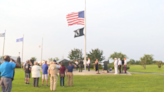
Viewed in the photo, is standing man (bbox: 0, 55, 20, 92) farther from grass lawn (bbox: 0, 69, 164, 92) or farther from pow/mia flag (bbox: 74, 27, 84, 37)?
pow/mia flag (bbox: 74, 27, 84, 37)

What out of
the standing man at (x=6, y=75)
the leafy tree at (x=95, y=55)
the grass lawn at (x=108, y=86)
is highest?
the leafy tree at (x=95, y=55)

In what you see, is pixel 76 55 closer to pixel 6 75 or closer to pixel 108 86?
pixel 108 86

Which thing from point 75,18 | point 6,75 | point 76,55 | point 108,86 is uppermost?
point 75,18

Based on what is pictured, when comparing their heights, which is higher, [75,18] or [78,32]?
[75,18]

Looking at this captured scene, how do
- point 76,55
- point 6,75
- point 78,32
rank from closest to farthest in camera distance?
point 6,75
point 78,32
point 76,55

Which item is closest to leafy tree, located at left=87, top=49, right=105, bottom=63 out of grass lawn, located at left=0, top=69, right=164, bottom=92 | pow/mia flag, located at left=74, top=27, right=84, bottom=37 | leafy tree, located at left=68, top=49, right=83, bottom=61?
leafy tree, located at left=68, top=49, right=83, bottom=61

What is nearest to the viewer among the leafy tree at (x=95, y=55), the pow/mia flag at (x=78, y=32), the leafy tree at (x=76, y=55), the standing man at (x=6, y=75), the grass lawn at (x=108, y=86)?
the standing man at (x=6, y=75)

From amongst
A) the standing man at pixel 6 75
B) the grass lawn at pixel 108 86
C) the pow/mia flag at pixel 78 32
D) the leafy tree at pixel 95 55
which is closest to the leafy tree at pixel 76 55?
the leafy tree at pixel 95 55

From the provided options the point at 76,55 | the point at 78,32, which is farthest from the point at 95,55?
the point at 78,32

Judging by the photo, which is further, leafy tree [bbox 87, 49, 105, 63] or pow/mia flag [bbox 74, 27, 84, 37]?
leafy tree [bbox 87, 49, 105, 63]

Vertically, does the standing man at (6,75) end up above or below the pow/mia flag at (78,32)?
below

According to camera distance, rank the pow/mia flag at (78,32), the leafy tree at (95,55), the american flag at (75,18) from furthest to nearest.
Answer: the leafy tree at (95,55) < the pow/mia flag at (78,32) < the american flag at (75,18)

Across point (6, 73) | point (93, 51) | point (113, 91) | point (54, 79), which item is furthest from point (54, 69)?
point (93, 51)

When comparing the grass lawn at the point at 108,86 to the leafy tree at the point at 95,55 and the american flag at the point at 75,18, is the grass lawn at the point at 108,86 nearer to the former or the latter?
the american flag at the point at 75,18
